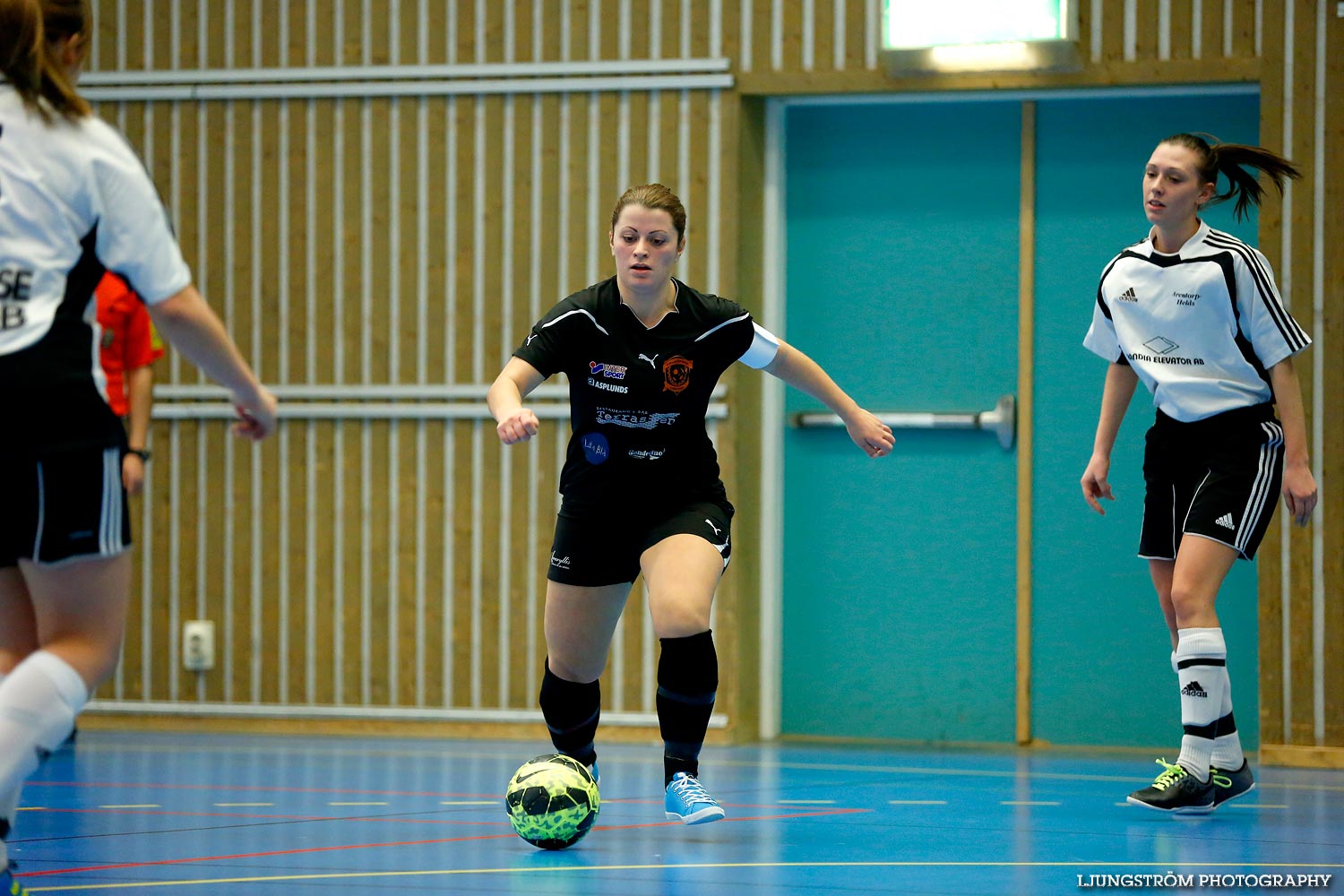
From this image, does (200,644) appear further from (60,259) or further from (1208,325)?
(60,259)

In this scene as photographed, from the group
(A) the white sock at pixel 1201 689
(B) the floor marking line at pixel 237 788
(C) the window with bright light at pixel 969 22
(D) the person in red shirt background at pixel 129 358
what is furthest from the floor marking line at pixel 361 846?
(C) the window with bright light at pixel 969 22

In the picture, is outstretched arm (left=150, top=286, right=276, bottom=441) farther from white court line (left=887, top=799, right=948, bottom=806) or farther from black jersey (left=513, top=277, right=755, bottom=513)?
white court line (left=887, top=799, right=948, bottom=806)

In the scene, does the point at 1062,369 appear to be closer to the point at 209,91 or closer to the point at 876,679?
the point at 876,679

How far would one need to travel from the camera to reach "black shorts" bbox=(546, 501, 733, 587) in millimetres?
4316

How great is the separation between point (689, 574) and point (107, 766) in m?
2.94

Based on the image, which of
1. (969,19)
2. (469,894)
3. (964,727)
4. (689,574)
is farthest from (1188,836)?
(969,19)

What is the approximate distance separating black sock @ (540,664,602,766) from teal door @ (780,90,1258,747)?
3090 millimetres

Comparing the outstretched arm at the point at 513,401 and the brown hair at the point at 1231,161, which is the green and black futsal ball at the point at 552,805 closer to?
the outstretched arm at the point at 513,401

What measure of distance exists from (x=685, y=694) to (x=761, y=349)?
99 centimetres

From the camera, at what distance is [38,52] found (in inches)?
109

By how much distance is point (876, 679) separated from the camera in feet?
24.1

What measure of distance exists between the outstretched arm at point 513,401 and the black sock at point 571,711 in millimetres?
791

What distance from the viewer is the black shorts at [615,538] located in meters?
4.32

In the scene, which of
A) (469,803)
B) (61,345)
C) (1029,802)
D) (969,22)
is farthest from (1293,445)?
(61,345)
